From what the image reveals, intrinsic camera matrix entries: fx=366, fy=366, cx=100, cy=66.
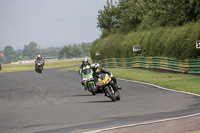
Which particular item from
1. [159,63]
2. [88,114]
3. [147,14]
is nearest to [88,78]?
[88,114]

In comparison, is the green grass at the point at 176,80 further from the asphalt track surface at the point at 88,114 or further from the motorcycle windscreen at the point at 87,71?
the motorcycle windscreen at the point at 87,71

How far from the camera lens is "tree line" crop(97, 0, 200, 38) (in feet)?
116

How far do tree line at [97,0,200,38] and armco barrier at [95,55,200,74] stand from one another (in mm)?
4159

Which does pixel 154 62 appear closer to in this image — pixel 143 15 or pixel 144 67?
pixel 144 67

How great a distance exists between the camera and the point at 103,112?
1093cm

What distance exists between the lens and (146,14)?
48.0 meters

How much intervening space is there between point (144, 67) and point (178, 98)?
23.7 meters

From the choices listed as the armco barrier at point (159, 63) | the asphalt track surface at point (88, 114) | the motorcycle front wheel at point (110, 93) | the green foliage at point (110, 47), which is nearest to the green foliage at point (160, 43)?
the green foliage at point (110, 47)

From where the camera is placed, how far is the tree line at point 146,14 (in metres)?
35.4

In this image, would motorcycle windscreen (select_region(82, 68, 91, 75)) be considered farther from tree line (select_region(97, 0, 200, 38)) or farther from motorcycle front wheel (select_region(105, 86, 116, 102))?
tree line (select_region(97, 0, 200, 38))

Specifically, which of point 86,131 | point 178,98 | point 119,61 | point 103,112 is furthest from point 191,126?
point 119,61

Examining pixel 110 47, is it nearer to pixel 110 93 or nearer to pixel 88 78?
pixel 88 78

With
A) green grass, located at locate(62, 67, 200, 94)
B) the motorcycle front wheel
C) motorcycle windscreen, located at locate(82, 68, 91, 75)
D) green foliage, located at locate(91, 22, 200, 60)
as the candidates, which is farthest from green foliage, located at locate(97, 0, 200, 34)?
the motorcycle front wheel

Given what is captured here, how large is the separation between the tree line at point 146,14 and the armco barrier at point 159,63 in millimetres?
4159
